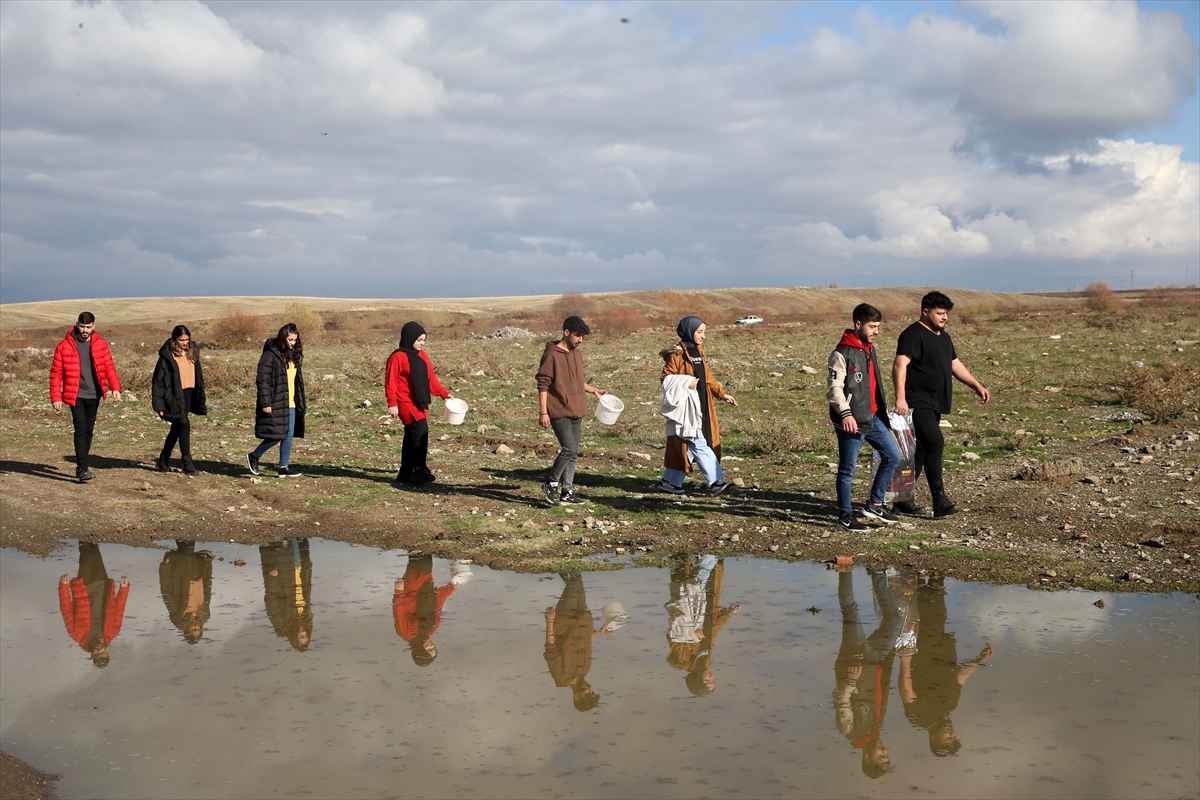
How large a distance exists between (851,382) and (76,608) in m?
6.05

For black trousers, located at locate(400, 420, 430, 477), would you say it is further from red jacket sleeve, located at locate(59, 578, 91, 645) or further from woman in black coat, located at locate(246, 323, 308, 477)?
red jacket sleeve, located at locate(59, 578, 91, 645)

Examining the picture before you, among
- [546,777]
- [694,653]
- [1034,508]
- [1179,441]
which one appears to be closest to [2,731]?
[546,777]

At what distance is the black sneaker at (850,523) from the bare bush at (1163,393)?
713 centimetres

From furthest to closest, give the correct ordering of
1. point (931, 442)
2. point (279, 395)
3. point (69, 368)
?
point (279, 395) < point (69, 368) < point (931, 442)

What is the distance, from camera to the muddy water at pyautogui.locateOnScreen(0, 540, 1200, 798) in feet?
13.7

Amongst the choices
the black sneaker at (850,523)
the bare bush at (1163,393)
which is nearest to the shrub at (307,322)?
the bare bush at (1163,393)

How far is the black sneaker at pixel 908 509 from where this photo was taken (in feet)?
29.2

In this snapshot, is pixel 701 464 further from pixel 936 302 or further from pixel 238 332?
pixel 238 332

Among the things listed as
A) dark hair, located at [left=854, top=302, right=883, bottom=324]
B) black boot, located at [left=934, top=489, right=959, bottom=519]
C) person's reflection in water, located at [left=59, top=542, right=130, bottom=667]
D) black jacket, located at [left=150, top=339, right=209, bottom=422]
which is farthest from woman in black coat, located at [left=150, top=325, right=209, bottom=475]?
black boot, located at [left=934, top=489, right=959, bottom=519]

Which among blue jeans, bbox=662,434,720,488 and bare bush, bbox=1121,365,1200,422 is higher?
Result: bare bush, bbox=1121,365,1200,422

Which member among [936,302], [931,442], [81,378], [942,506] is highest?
[936,302]

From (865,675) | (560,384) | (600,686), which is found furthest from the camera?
(560,384)

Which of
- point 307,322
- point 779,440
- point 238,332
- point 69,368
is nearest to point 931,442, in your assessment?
point 779,440

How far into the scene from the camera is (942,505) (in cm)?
859
